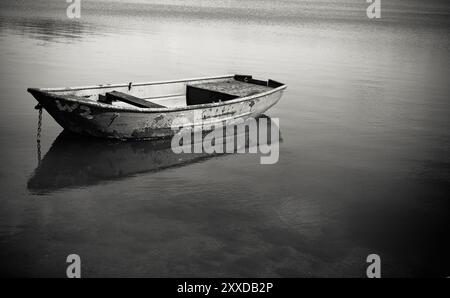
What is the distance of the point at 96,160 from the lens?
10.1m

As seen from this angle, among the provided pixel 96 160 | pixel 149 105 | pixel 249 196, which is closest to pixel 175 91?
pixel 149 105

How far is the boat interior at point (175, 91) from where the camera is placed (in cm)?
1187

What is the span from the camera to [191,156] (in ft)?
35.9

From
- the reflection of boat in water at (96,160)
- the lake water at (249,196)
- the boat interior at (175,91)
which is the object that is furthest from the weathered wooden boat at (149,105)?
the lake water at (249,196)

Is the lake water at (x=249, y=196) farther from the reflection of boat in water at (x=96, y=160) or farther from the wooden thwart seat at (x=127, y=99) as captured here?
the wooden thwart seat at (x=127, y=99)

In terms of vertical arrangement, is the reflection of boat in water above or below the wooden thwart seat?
below

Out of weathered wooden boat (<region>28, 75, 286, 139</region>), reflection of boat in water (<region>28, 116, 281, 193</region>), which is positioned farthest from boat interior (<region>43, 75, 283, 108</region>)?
reflection of boat in water (<region>28, 116, 281, 193</region>)

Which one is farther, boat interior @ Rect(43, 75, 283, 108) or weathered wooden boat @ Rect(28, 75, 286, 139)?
boat interior @ Rect(43, 75, 283, 108)

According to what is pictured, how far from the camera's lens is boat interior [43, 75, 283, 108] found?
11.9 meters

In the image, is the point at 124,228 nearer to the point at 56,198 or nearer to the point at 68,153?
the point at 56,198

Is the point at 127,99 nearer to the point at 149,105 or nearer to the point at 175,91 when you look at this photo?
the point at 149,105

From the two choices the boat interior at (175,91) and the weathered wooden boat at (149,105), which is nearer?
the weathered wooden boat at (149,105)

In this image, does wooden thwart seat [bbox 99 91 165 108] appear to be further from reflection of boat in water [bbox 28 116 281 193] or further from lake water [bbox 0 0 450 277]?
lake water [bbox 0 0 450 277]
